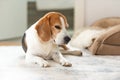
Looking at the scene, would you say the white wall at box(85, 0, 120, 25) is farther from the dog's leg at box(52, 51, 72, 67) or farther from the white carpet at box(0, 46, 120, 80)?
the dog's leg at box(52, 51, 72, 67)

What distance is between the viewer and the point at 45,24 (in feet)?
7.45

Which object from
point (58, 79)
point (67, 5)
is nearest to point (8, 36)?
point (67, 5)

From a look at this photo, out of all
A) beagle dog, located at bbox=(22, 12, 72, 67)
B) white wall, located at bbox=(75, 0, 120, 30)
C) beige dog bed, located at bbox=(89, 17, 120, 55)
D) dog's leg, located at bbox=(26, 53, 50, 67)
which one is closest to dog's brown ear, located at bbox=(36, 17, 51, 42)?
beagle dog, located at bbox=(22, 12, 72, 67)

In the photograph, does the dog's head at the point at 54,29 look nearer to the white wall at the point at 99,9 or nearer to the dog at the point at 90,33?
the dog at the point at 90,33

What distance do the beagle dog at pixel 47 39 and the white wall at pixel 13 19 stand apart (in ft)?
4.50

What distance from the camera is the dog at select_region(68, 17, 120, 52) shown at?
294 cm

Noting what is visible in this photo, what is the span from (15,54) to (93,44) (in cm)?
76

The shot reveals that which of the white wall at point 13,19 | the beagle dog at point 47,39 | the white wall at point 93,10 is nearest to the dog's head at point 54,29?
→ the beagle dog at point 47,39

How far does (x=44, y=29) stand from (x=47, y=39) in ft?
0.29

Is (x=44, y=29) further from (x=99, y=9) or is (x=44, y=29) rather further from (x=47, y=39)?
(x=99, y=9)

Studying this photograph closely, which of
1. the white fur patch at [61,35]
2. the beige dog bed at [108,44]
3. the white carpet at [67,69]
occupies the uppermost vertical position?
the white fur patch at [61,35]

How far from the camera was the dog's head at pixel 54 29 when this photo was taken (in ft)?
7.38

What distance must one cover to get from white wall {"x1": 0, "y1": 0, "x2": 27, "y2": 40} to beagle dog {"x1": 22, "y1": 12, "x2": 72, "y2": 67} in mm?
1371

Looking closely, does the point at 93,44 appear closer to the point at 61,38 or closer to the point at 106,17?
the point at 61,38
